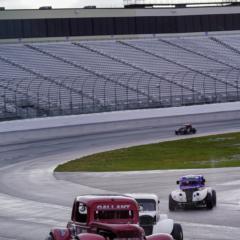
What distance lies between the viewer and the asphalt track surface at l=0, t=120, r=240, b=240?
2668 cm

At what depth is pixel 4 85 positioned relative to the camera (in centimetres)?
6869

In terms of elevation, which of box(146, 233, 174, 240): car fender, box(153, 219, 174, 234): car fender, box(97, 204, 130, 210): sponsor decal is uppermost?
box(97, 204, 130, 210): sponsor decal

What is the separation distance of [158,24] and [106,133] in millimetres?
28847

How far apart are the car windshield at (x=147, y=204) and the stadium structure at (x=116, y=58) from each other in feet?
130

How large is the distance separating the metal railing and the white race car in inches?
1563

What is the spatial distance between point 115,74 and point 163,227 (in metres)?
57.0

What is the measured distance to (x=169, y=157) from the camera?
51250 mm

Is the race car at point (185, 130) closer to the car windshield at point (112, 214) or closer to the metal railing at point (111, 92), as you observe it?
the metal railing at point (111, 92)

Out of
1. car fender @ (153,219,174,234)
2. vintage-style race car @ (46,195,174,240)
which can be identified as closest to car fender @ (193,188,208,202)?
car fender @ (153,219,174,234)

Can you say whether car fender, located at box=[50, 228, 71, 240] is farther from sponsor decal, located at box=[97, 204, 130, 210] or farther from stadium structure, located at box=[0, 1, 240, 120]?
stadium structure, located at box=[0, 1, 240, 120]

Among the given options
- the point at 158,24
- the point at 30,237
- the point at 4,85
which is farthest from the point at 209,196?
the point at 158,24

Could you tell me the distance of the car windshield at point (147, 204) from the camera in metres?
23.7

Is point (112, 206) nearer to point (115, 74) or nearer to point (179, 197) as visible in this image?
point (179, 197)

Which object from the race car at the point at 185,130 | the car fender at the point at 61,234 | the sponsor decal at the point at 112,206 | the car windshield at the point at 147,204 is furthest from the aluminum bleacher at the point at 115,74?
the sponsor decal at the point at 112,206
